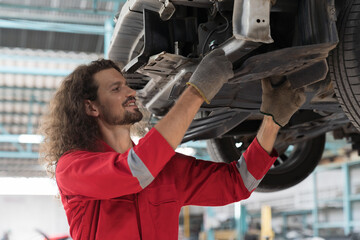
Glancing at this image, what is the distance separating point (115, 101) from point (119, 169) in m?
0.52

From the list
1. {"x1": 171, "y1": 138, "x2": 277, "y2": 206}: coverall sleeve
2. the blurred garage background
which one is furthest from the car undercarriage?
the blurred garage background

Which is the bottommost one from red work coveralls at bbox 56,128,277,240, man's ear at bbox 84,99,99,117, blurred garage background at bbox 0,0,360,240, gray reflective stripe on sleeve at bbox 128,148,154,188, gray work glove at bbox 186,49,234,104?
blurred garage background at bbox 0,0,360,240

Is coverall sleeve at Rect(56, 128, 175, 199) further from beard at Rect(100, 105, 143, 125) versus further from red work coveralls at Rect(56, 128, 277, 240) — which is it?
beard at Rect(100, 105, 143, 125)

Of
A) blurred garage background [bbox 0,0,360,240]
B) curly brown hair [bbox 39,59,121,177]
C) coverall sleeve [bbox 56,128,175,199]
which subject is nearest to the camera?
coverall sleeve [bbox 56,128,175,199]

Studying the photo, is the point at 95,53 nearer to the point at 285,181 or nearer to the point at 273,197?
the point at 285,181

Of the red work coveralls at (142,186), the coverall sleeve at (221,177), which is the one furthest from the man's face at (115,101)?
the coverall sleeve at (221,177)

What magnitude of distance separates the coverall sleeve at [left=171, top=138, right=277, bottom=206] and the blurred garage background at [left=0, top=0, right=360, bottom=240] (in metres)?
3.07

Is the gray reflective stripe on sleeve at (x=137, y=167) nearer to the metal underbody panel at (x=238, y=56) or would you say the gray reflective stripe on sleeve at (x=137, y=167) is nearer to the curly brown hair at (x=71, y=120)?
the curly brown hair at (x=71, y=120)

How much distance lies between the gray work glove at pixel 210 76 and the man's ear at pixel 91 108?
604mm

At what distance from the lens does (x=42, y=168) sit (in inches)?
589

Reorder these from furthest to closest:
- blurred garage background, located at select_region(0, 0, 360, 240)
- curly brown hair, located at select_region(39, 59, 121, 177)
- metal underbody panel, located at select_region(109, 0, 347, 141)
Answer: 1. blurred garage background, located at select_region(0, 0, 360, 240)
2. curly brown hair, located at select_region(39, 59, 121, 177)
3. metal underbody panel, located at select_region(109, 0, 347, 141)

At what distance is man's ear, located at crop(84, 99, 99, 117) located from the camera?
2.21 meters

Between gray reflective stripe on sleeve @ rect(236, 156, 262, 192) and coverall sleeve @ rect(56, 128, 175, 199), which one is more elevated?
coverall sleeve @ rect(56, 128, 175, 199)

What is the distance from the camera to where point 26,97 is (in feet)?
37.0
